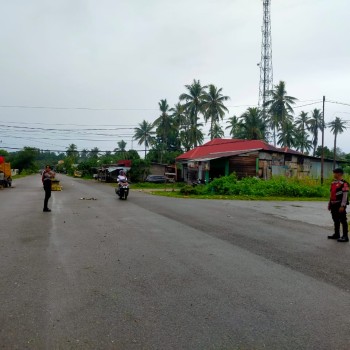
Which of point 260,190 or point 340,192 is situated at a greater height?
point 340,192

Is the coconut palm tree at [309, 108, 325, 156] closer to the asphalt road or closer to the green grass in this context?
the green grass

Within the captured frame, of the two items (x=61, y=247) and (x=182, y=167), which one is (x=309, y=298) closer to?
(x=61, y=247)

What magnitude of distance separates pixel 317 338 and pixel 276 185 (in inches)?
896

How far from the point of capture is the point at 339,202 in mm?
8680

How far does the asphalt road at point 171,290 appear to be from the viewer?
11.2 ft

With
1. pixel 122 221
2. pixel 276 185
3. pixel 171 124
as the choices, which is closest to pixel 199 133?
pixel 171 124

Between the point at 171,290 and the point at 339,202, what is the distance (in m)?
5.61

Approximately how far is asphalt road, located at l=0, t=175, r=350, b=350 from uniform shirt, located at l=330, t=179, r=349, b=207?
41.1 inches

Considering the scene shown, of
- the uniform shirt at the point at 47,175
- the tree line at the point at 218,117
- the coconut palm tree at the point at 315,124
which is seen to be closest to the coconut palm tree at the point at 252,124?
the tree line at the point at 218,117

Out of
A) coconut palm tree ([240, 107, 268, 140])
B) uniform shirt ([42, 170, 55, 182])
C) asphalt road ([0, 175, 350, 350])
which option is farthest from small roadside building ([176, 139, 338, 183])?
asphalt road ([0, 175, 350, 350])

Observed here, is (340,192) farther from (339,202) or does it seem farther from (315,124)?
(315,124)

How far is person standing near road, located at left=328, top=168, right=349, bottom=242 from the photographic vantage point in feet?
27.8

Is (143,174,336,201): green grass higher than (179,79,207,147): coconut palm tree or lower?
lower

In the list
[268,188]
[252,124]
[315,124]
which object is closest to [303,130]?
[315,124]
